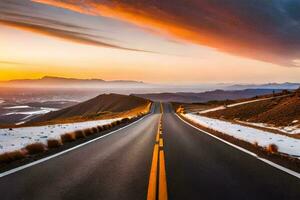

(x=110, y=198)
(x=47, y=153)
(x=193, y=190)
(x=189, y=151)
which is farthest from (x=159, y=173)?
(x=47, y=153)

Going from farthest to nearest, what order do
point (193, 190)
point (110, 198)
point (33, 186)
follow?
point (33, 186)
point (193, 190)
point (110, 198)

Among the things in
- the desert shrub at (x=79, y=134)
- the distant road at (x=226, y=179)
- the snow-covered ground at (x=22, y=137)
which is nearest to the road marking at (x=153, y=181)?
the distant road at (x=226, y=179)

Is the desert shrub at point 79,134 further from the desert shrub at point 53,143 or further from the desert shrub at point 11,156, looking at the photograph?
the desert shrub at point 11,156

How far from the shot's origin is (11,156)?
33.5 ft

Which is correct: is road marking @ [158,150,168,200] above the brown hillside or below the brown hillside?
above

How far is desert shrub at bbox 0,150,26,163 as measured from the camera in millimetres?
9902

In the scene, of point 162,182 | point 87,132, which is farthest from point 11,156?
point 87,132

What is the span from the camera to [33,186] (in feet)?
21.9

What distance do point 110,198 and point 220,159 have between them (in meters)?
5.04

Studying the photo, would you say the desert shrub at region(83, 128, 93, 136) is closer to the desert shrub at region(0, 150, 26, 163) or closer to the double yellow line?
the desert shrub at region(0, 150, 26, 163)

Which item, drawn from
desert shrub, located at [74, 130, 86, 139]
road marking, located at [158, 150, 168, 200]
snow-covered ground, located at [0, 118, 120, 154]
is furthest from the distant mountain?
road marking, located at [158, 150, 168, 200]

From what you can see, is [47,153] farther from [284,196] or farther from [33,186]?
[284,196]

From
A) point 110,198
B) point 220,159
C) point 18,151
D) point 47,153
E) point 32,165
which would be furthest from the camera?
point 47,153

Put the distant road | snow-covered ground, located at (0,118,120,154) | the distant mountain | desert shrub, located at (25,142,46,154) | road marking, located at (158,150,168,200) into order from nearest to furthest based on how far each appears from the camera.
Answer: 1. road marking, located at (158,150,168,200)
2. the distant road
3. desert shrub, located at (25,142,46,154)
4. snow-covered ground, located at (0,118,120,154)
5. the distant mountain
